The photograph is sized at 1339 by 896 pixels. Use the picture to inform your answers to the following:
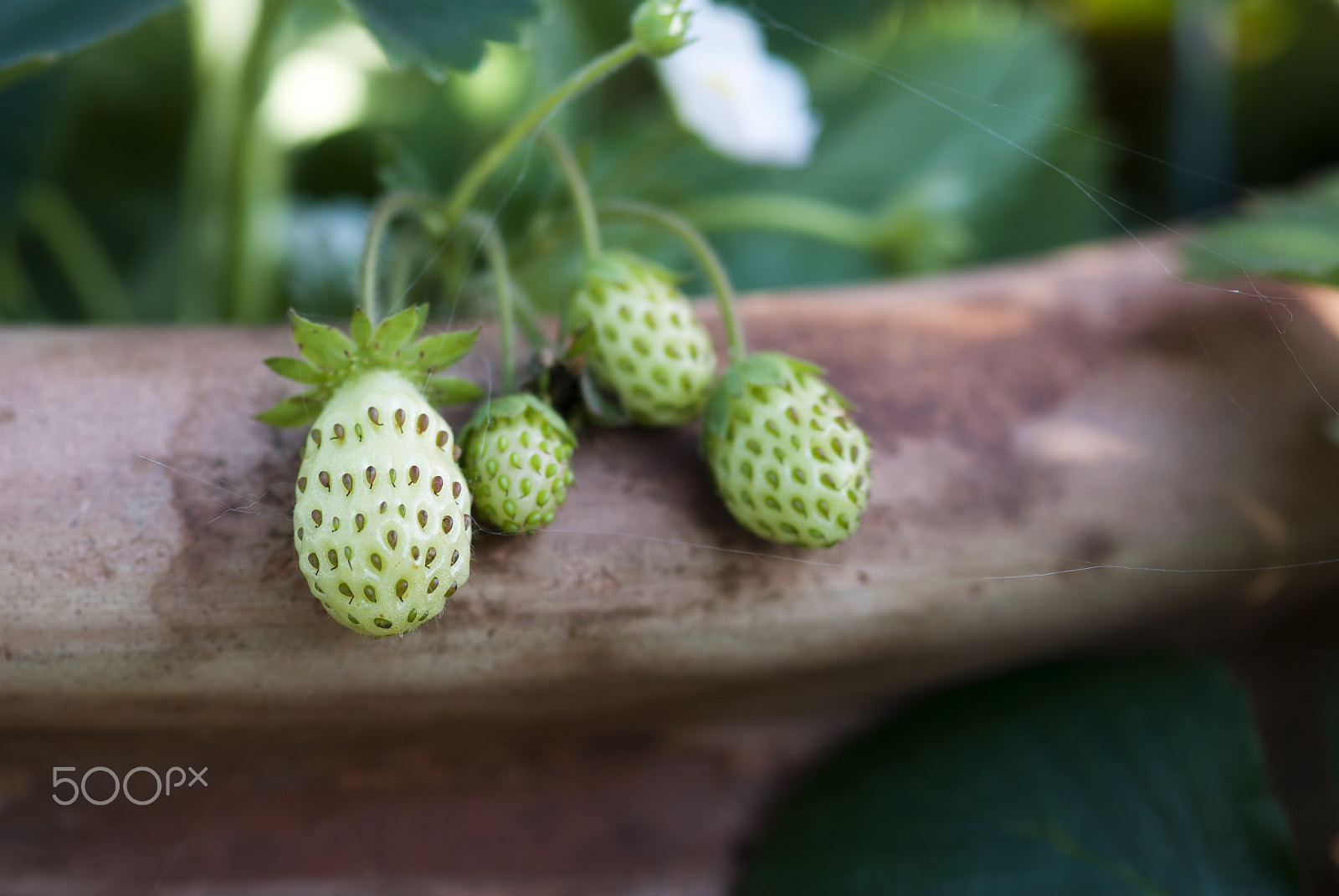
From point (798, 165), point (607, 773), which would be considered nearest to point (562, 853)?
point (607, 773)

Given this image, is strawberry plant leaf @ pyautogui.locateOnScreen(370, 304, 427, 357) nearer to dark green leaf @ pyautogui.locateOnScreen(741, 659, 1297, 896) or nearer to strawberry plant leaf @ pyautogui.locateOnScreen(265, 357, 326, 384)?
strawberry plant leaf @ pyautogui.locateOnScreen(265, 357, 326, 384)

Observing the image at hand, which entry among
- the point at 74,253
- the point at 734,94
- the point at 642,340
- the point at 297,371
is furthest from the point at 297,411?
the point at 74,253

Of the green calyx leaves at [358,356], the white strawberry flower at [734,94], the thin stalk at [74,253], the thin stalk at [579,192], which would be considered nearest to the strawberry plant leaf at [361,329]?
the green calyx leaves at [358,356]

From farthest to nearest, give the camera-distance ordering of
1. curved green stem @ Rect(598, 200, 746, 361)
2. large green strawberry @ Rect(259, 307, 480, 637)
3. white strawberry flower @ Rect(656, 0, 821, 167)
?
white strawberry flower @ Rect(656, 0, 821, 167), curved green stem @ Rect(598, 200, 746, 361), large green strawberry @ Rect(259, 307, 480, 637)

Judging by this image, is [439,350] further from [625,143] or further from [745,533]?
[625,143]

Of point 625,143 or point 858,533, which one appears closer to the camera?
point 858,533

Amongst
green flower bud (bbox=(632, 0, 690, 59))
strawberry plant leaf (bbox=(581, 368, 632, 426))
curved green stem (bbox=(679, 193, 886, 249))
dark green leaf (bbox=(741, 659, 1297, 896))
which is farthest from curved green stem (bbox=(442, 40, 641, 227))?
dark green leaf (bbox=(741, 659, 1297, 896))
